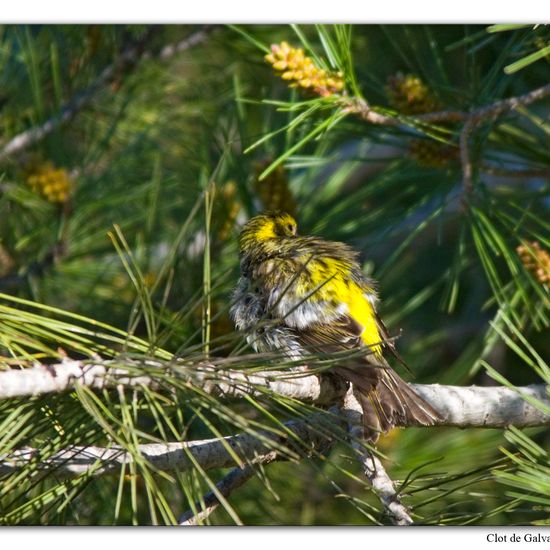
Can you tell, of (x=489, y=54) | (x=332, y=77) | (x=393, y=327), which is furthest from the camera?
(x=393, y=327)

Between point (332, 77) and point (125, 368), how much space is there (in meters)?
0.77

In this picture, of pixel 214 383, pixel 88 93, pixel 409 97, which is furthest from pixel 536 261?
pixel 88 93

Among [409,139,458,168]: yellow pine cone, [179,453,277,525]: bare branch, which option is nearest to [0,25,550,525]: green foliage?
[409,139,458,168]: yellow pine cone

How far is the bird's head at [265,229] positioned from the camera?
199 cm

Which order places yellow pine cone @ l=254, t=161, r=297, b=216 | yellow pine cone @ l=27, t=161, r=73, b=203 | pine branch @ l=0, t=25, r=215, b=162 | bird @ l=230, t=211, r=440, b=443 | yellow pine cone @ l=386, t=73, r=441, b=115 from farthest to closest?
pine branch @ l=0, t=25, r=215, b=162 → yellow pine cone @ l=27, t=161, r=73, b=203 → yellow pine cone @ l=254, t=161, r=297, b=216 → yellow pine cone @ l=386, t=73, r=441, b=115 → bird @ l=230, t=211, r=440, b=443

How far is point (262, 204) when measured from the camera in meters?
2.20

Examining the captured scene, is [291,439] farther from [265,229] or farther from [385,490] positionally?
[265,229]

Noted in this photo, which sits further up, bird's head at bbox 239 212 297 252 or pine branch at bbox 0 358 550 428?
bird's head at bbox 239 212 297 252

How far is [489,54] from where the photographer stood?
7.78 ft

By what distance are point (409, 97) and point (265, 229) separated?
16.2 inches

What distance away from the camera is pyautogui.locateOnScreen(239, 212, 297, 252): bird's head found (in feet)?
6.51

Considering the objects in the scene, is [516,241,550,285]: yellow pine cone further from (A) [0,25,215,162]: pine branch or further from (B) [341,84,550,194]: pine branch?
(A) [0,25,215,162]: pine branch
